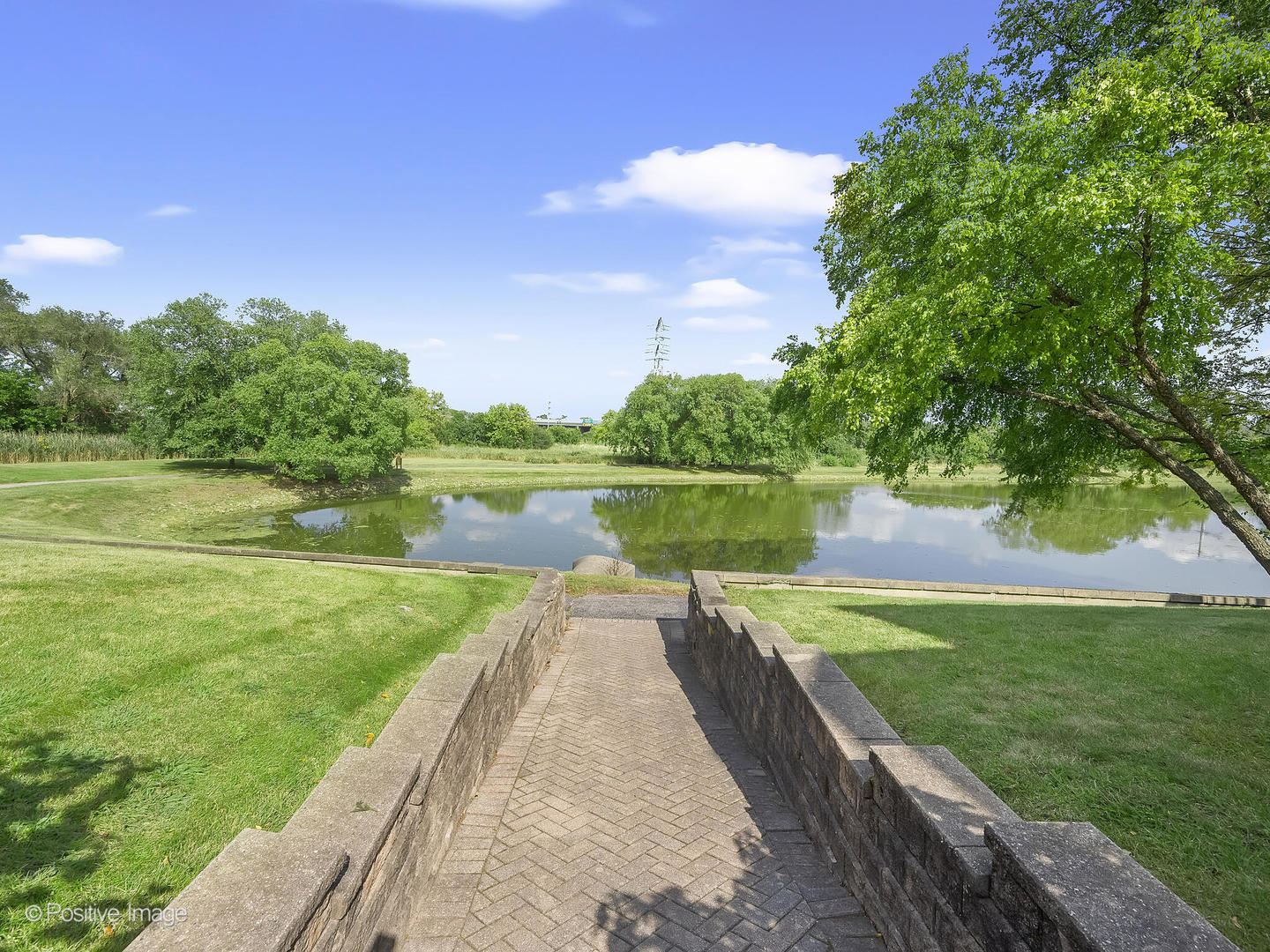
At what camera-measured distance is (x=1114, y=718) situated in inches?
199

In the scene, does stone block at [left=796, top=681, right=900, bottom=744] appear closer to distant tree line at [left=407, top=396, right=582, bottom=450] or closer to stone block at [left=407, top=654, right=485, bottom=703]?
stone block at [left=407, top=654, right=485, bottom=703]

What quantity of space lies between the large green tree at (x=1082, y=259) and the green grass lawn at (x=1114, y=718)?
2522 millimetres

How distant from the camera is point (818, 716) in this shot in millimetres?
4359

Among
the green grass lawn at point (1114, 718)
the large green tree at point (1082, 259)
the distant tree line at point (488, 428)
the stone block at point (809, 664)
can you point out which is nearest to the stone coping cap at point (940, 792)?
the green grass lawn at point (1114, 718)

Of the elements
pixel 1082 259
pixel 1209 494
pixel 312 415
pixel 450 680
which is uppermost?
pixel 1082 259

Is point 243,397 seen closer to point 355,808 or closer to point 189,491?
point 189,491

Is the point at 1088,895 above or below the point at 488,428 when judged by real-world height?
below

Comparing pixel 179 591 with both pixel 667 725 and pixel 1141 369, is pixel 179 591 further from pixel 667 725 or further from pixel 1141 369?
pixel 1141 369

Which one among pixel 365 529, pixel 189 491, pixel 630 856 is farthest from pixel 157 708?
pixel 189 491

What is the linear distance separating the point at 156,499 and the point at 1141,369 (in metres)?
34.6

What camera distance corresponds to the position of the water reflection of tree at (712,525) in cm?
2472

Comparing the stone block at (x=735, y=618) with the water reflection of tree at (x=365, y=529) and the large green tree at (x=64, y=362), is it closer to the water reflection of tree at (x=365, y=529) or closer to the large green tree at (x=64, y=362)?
the water reflection of tree at (x=365, y=529)

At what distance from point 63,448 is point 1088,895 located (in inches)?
1970

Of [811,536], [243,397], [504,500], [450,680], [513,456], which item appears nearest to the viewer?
[450,680]
